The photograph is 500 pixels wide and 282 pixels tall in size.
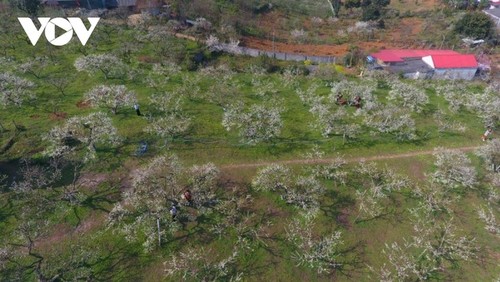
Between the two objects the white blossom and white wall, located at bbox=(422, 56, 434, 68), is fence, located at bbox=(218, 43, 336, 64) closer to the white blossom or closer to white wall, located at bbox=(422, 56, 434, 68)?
white wall, located at bbox=(422, 56, 434, 68)

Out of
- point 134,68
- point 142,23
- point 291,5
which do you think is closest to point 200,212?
point 134,68

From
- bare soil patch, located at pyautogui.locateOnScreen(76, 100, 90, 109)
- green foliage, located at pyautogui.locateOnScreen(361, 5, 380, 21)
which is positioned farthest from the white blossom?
green foliage, located at pyautogui.locateOnScreen(361, 5, 380, 21)

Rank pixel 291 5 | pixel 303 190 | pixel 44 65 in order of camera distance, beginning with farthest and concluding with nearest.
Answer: pixel 291 5 → pixel 44 65 → pixel 303 190

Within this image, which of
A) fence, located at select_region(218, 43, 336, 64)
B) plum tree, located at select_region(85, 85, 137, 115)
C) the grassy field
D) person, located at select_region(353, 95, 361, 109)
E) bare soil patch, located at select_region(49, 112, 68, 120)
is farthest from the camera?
fence, located at select_region(218, 43, 336, 64)

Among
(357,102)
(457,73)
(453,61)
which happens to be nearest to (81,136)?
(357,102)

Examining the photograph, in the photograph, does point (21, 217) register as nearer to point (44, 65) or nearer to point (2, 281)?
point (2, 281)

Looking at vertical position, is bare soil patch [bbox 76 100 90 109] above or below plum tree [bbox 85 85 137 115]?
below

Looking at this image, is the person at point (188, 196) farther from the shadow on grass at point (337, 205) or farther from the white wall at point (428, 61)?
the white wall at point (428, 61)
